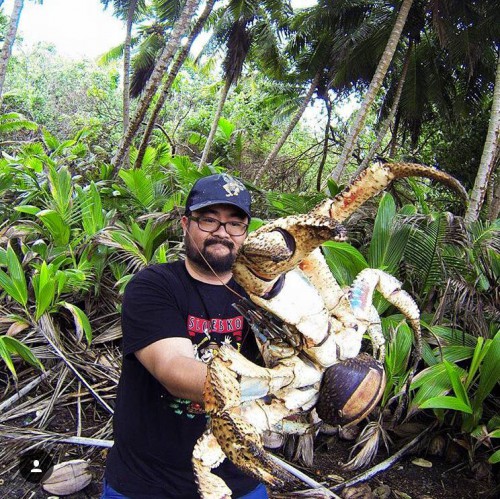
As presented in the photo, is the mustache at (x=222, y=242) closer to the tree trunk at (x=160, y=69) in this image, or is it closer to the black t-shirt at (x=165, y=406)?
the black t-shirt at (x=165, y=406)

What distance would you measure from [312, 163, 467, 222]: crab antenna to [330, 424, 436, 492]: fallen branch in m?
2.40

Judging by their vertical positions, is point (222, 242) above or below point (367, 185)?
below

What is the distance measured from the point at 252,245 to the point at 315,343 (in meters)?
0.34

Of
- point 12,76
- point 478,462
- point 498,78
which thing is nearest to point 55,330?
point 478,462

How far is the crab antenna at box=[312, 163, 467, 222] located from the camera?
4.00ft

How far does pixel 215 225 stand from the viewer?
177 centimetres

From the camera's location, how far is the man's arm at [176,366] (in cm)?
141

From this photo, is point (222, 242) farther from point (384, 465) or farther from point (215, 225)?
point (384, 465)

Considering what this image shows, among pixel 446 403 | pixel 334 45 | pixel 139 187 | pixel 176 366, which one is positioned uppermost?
pixel 334 45

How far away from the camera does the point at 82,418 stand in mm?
3762

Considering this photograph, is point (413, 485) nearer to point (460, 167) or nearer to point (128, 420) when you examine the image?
point (128, 420)

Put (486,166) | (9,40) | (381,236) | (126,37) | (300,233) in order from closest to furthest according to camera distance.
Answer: (300,233) < (381,236) < (486,166) < (9,40) < (126,37)

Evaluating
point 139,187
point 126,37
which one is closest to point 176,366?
point 139,187

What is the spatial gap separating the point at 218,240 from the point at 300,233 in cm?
56
